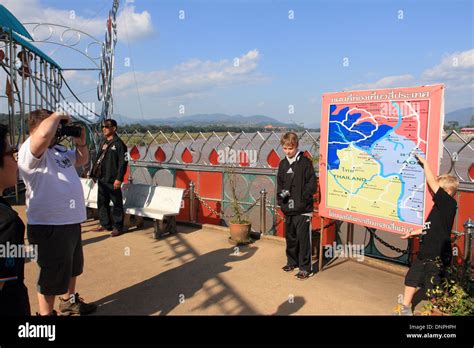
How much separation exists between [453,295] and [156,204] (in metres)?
4.86

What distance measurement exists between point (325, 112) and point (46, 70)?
11.6 metres

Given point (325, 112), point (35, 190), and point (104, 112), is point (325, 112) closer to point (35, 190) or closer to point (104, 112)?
A: point (35, 190)

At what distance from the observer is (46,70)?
43.0ft

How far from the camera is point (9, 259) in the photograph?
2021 mm

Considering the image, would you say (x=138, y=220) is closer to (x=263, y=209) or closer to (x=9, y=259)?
(x=263, y=209)

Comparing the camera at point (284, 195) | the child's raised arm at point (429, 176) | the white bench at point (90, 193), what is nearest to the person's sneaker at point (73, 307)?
the camera at point (284, 195)

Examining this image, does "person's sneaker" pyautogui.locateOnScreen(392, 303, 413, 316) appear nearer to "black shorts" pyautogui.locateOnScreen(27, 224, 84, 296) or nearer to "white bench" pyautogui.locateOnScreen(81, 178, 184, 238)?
"black shorts" pyautogui.locateOnScreen(27, 224, 84, 296)

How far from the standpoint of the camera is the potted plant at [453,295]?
10.9 feet

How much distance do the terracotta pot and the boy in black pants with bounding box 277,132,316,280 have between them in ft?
3.91

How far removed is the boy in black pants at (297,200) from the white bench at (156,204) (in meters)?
2.30
